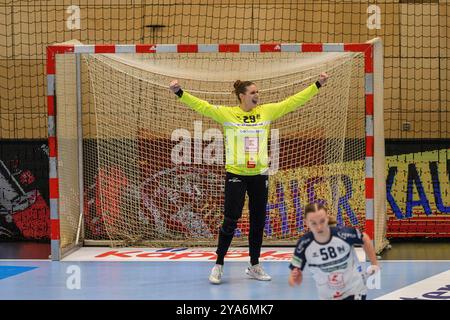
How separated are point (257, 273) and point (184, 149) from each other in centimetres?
287

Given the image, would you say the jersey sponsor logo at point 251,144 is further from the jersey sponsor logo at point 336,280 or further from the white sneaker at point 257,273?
the jersey sponsor logo at point 336,280

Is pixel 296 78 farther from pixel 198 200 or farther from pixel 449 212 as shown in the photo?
pixel 449 212

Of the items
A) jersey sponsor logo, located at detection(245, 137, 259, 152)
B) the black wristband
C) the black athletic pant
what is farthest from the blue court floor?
the black wristband

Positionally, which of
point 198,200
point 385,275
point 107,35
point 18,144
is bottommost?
point 385,275

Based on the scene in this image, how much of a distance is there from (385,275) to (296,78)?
9.84ft

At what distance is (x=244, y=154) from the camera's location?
8078 mm

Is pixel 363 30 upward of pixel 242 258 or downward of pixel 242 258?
upward

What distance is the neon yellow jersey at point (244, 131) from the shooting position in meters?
8.08

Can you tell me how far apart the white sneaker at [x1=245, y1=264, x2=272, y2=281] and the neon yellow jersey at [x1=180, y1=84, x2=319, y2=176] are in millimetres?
1005

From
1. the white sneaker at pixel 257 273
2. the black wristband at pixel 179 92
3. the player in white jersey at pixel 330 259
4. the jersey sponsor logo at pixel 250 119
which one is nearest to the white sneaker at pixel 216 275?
the white sneaker at pixel 257 273

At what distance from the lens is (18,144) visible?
37.1 feet

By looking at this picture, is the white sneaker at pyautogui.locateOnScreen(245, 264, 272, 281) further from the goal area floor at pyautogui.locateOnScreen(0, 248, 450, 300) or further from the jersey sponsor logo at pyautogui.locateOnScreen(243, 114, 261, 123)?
the jersey sponsor logo at pyautogui.locateOnScreen(243, 114, 261, 123)

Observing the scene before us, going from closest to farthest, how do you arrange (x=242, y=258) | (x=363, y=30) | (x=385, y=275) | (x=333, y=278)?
(x=333, y=278)
(x=385, y=275)
(x=242, y=258)
(x=363, y=30)

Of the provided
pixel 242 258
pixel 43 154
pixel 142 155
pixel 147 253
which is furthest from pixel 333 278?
pixel 43 154
